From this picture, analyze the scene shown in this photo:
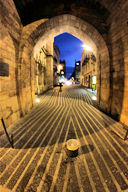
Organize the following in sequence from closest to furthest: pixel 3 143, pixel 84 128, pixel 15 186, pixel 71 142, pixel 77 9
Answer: pixel 15 186 < pixel 71 142 < pixel 3 143 < pixel 84 128 < pixel 77 9

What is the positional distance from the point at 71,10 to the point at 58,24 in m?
1.18

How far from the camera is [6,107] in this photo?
369 centimetres

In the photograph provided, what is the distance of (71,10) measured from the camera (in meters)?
4.96

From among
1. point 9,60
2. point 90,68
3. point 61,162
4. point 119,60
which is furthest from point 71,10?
point 90,68

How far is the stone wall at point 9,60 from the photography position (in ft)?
11.4

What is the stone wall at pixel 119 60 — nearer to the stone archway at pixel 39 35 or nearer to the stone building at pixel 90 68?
the stone archway at pixel 39 35

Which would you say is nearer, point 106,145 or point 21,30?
point 106,145

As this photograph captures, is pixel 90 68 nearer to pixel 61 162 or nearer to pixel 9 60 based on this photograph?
pixel 9 60

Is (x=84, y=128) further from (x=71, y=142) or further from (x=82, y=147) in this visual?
(x=71, y=142)

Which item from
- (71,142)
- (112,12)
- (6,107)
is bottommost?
(71,142)

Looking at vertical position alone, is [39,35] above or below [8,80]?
above

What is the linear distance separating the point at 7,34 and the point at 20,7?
2239 millimetres

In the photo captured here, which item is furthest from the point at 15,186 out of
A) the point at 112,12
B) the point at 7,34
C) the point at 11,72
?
the point at 112,12

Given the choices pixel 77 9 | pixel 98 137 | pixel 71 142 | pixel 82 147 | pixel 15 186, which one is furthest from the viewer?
pixel 77 9
